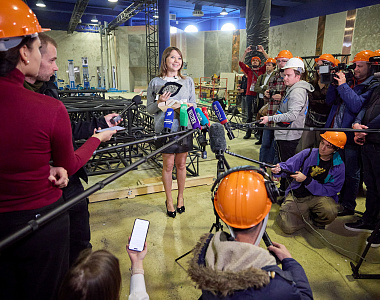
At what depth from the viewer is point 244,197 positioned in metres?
1.31

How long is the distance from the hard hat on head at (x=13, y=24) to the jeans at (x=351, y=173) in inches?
132

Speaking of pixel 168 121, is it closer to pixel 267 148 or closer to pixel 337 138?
pixel 337 138

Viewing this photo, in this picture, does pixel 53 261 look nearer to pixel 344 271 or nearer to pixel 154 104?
pixel 154 104

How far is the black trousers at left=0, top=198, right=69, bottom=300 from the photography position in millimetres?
1118

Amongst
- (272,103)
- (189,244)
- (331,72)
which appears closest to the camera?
(189,244)

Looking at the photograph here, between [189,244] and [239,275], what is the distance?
1.81 metres

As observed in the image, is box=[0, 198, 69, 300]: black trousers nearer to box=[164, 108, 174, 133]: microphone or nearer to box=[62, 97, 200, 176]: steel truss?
box=[164, 108, 174, 133]: microphone

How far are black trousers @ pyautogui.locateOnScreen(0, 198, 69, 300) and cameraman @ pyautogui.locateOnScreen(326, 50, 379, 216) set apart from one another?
124 inches

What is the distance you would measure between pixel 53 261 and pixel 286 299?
1006 mm

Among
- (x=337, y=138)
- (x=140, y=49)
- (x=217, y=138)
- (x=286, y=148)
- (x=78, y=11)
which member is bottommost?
(x=286, y=148)

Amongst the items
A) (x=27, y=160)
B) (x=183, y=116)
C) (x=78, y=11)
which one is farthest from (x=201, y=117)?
(x=78, y=11)

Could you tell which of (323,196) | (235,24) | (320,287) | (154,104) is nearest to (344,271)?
(320,287)

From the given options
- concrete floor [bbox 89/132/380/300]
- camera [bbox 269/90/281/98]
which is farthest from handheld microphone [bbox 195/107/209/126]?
camera [bbox 269/90/281/98]

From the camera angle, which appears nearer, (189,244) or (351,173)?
(189,244)
